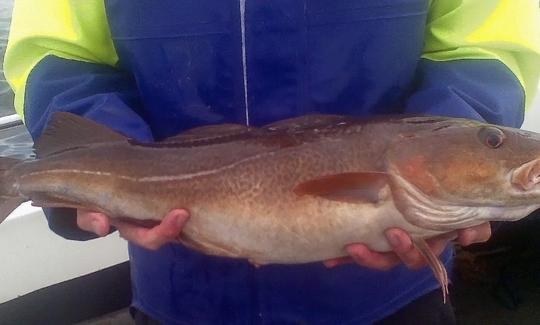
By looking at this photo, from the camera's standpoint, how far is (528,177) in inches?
60.2

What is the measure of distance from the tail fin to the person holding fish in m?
0.12

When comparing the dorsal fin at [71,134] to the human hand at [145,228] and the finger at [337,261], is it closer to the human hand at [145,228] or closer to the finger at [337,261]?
the human hand at [145,228]

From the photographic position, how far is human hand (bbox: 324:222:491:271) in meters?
1.57

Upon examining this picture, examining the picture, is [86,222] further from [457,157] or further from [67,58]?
[457,157]

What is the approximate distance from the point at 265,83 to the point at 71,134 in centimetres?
53

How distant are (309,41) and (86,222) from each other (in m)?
0.74

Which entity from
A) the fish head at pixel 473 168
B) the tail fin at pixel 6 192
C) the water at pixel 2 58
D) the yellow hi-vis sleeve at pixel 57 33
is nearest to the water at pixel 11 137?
the water at pixel 2 58

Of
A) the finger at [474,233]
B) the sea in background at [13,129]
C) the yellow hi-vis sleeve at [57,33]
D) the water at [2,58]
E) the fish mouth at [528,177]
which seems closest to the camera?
the fish mouth at [528,177]

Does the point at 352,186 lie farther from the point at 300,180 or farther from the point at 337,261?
the point at 337,261

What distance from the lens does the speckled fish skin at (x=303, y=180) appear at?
1568 mm

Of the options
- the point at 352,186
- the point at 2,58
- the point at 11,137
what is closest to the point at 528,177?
the point at 352,186

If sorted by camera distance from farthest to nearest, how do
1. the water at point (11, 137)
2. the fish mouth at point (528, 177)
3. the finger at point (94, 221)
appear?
the water at point (11, 137) < the finger at point (94, 221) < the fish mouth at point (528, 177)

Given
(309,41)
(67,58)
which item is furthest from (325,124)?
(67,58)

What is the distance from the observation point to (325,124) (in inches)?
66.6
